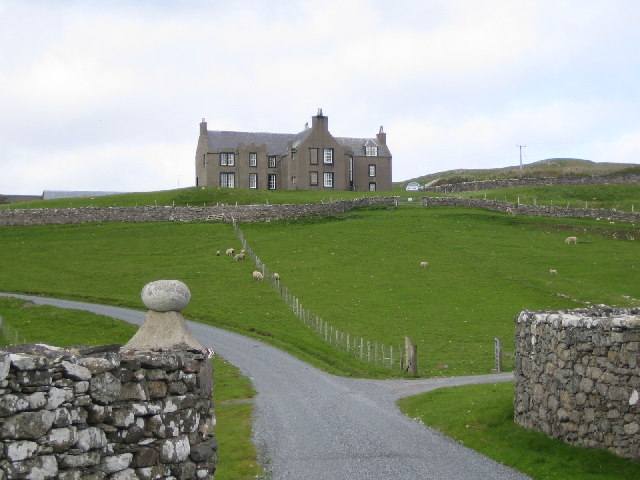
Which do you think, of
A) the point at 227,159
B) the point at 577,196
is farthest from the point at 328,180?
the point at 577,196

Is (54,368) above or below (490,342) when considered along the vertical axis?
above

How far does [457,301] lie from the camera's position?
62.6 metres

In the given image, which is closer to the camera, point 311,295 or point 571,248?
point 311,295

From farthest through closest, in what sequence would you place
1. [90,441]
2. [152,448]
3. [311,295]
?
[311,295]
[152,448]
[90,441]

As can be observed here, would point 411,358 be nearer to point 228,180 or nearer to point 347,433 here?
point 347,433

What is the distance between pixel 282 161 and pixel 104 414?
12754 centimetres

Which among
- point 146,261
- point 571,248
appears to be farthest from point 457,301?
point 146,261

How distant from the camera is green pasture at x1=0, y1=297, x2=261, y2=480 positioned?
23.1m

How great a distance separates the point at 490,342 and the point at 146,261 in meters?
40.2

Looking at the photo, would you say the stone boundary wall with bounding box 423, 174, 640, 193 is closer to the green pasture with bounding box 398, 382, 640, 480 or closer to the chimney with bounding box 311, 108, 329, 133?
the chimney with bounding box 311, 108, 329, 133

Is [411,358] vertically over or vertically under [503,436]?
under

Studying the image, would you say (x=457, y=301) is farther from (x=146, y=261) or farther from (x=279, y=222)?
(x=279, y=222)

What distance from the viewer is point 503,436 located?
24781mm

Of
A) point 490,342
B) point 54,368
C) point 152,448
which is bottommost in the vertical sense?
point 490,342
